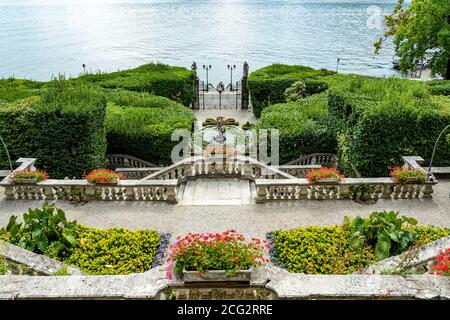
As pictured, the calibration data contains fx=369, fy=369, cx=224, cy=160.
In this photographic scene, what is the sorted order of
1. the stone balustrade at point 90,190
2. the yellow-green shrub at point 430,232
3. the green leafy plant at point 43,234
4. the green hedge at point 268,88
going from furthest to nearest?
the green hedge at point 268,88, the stone balustrade at point 90,190, the yellow-green shrub at point 430,232, the green leafy plant at point 43,234

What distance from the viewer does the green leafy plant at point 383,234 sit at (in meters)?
9.94

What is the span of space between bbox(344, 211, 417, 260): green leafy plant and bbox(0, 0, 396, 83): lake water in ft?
169

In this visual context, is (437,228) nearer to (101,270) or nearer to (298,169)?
(298,169)

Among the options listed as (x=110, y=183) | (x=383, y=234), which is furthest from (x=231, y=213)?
(x=383, y=234)

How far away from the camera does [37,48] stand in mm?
81625

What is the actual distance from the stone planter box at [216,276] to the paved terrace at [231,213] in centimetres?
522

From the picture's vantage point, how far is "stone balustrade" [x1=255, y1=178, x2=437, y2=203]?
1352cm

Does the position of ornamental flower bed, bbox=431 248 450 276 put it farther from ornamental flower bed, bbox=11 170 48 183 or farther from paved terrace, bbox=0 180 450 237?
ornamental flower bed, bbox=11 170 48 183

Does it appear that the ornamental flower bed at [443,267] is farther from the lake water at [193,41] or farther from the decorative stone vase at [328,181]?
the lake water at [193,41]

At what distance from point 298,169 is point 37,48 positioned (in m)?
82.2

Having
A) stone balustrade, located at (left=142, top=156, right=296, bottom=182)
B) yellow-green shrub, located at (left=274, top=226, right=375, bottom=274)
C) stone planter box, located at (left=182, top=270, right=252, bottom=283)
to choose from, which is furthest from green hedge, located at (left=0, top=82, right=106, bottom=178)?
stone planter box, located at (left=182, top=270, right=252, bottom=283)

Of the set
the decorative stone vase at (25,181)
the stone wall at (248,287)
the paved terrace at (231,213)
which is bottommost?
the paved terrace at (231,213)

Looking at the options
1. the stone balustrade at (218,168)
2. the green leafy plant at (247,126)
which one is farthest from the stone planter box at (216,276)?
the green leafy plant at (247,126)

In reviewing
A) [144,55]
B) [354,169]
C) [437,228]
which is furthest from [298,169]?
[144,55]
